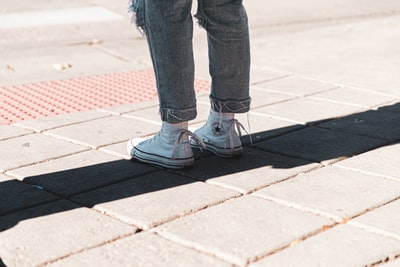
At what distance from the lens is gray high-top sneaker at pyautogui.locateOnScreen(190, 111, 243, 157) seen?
3.62 meters

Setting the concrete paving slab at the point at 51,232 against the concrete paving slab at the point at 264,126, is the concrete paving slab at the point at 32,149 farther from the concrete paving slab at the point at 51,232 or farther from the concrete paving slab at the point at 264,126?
the concrete paving slab at the point at 264,126

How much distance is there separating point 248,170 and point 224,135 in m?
0.26

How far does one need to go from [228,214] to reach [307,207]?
0.31 metres

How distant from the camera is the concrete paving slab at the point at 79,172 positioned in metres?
3.29

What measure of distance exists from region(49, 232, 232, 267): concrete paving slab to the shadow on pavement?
0.41m

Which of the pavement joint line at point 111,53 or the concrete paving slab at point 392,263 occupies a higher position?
the concrete paving slab at point 392,263

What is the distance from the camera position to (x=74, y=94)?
5.14 meters

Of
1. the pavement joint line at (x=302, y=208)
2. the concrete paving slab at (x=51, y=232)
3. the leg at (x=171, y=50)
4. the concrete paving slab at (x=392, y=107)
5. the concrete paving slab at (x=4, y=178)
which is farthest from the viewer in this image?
the concrete paving slab at (x=392, y=107)

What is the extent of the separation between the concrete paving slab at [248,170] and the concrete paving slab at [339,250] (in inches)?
22.0

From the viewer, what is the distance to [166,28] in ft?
10.7

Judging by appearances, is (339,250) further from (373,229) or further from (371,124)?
(371,124)

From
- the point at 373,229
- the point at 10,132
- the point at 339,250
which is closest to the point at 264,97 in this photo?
the point at 10,132

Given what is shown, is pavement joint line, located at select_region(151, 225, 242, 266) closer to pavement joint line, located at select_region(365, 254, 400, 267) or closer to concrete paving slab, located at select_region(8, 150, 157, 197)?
pavement joint line, located at select_region(365, 254, 400, 267)

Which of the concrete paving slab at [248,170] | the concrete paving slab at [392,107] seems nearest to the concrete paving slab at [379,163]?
the concrete paving slab at [248,170]
